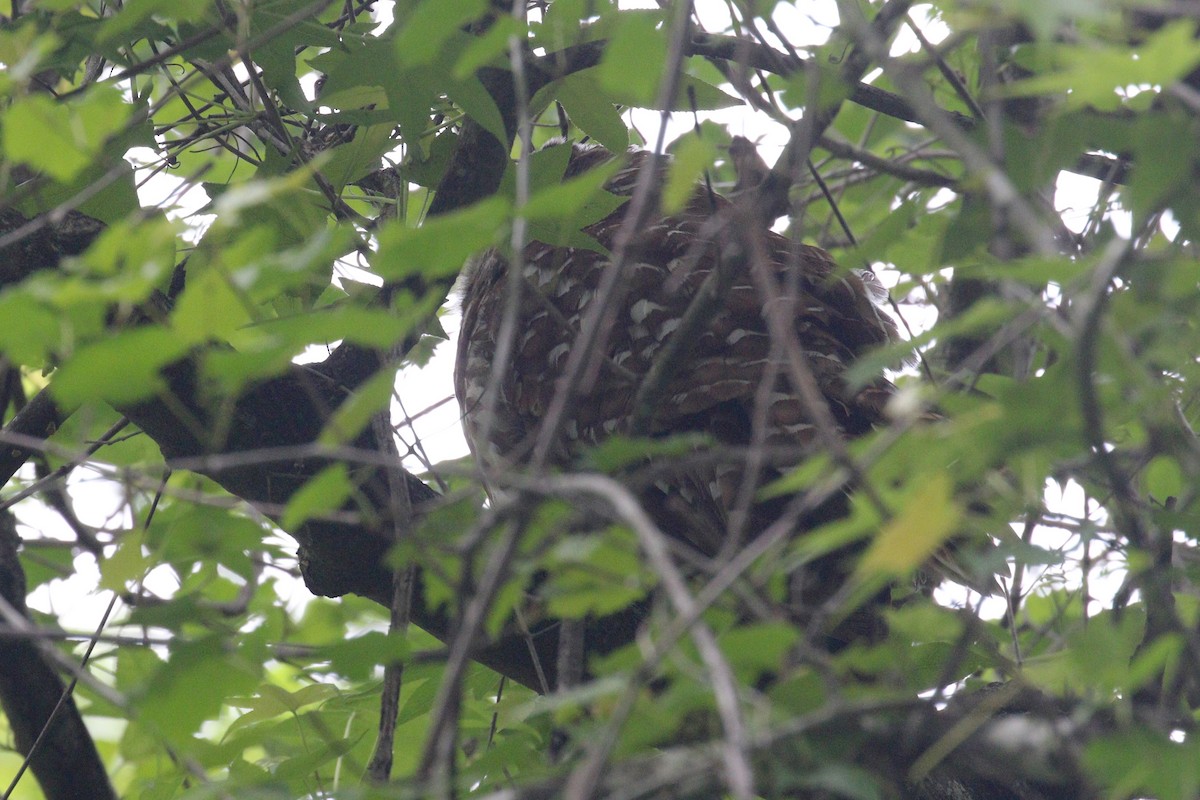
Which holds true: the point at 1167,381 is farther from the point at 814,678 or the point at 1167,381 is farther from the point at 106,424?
the point at 106,424

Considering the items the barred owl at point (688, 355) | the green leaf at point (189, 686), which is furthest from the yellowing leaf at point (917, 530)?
the barred owl at point (688, 355)

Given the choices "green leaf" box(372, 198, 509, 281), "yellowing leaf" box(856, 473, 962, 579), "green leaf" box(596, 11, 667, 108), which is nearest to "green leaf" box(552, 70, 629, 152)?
"green leaf" box(596, 11, 667, 108)

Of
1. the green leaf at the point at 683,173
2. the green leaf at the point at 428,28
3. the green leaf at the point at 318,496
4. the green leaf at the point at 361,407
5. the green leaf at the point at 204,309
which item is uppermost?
the green leaf at the point at 428,28

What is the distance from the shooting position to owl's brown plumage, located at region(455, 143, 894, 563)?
2312mm

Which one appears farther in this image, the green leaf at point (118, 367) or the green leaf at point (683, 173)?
the green leaf at point (683, 173)

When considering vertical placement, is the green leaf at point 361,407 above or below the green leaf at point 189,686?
above

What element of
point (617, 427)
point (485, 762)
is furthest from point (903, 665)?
point (617, 427)

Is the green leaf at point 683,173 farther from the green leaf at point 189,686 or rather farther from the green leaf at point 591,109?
the green leaf at point 591,109

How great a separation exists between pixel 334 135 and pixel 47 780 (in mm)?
1573

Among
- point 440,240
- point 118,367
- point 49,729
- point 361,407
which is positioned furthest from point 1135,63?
point 49,729

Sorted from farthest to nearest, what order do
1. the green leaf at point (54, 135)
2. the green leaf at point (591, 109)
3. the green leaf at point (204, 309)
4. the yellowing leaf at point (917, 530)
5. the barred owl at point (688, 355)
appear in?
the barred owl at point (688, 355) → the green leaf at point (591, 109) → the green leaf at point (54, 135) → the green leaf at point (204, 309) → the yellowing leaf at point (917, 530)

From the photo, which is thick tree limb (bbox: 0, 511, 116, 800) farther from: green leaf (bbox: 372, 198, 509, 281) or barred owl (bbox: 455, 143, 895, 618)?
green leaf (bbox: 372, 198, 509, 281)

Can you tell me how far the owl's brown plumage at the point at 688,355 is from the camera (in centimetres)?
231

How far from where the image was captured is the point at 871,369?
3.02ft
